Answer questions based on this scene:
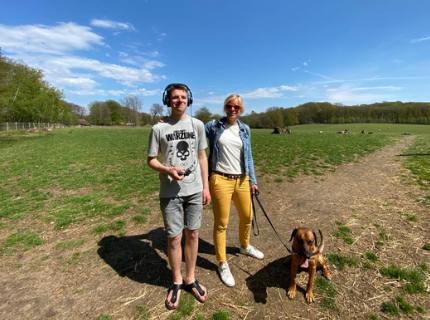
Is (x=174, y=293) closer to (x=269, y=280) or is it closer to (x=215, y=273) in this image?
(x=215, y=273)

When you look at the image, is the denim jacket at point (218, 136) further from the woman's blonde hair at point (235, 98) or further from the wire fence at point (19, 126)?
the wire fence at point (19, 126)

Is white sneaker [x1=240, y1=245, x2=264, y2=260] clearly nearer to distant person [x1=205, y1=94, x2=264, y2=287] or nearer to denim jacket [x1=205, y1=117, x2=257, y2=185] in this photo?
distant person [x1=205, y1=94, x2=264, y2=287]

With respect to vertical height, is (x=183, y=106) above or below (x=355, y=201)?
above

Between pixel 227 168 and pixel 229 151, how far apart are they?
0.24m

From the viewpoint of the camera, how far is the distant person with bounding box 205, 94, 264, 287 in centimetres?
315

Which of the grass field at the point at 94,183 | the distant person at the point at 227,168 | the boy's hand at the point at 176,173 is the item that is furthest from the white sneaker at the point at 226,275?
the grass field at the point at 94,183

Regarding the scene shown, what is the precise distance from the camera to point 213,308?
2.81 meters

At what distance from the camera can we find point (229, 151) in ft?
10.4

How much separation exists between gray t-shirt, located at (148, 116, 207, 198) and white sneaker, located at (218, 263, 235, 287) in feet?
4.57

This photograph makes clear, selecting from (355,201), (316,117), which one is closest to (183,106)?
(355,201)

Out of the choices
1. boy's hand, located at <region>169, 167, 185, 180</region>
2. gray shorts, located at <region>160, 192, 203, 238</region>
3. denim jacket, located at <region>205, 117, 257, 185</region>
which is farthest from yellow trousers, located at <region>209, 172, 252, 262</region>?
boy's hand, located at <region>169, 167, 185, 180</region>

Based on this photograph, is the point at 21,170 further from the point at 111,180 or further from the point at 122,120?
the point at 122,120

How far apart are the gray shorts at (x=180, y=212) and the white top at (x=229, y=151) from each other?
58 cm

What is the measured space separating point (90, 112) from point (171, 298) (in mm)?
99857
